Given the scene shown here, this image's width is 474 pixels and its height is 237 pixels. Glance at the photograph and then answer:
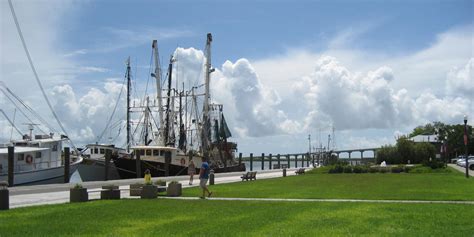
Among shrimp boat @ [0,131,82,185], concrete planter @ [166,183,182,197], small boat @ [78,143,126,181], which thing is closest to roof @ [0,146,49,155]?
shrimp boat @ [0,131,82,185]

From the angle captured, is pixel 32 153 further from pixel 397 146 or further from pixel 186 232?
pixel 397 146

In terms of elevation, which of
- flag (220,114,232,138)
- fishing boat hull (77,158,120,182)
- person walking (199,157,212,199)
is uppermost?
flag (220,114,232,138)

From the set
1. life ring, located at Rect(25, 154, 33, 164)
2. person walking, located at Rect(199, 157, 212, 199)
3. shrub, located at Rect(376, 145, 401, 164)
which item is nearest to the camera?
person walking, located at Rect(199, 157, 212, 199)

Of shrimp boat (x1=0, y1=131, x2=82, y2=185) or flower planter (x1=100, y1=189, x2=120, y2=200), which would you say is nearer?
flower planter (x1=100, y1=189, x2=120, y2=200)

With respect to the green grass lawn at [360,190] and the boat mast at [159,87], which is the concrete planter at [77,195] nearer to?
the green grass lawn at [360,190]

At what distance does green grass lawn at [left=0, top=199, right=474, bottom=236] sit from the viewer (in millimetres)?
12945

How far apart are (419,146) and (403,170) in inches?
Answer: 1679

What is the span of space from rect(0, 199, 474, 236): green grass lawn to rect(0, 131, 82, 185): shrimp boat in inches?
984

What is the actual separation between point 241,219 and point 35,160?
111 ft

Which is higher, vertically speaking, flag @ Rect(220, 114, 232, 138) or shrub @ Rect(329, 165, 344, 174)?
flag @ Rect(220, 114, 232, 138)

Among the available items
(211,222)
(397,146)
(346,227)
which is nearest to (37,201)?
(211,222)

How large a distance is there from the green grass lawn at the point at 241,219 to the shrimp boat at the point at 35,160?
25.0 meters

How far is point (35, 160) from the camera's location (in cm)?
4481

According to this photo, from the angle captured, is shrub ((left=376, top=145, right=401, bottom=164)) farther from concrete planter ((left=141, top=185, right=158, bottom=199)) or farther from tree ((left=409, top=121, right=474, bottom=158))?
concrete planter ((left=141, top=185, right=158, bottom=199))
